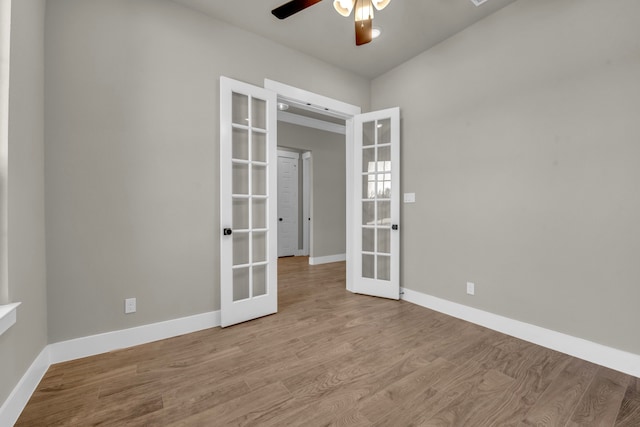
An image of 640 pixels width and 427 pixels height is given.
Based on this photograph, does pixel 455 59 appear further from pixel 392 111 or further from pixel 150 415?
pixel 150 415

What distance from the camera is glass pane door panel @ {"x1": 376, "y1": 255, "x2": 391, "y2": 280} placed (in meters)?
3.46

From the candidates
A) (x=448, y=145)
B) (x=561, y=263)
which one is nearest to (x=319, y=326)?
(x=561, y=263)

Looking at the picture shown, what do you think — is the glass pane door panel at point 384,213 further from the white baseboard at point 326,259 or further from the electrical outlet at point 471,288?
the white baseboard at point 326,259

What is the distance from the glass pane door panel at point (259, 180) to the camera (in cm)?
284

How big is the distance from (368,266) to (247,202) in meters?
1.82

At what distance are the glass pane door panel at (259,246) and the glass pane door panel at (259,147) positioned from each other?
80cm

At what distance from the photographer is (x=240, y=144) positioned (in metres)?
2.74

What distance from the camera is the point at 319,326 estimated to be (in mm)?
2598

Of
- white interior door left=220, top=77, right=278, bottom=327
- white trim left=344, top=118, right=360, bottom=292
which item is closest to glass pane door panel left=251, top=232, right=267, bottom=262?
white interior door left=220, top=77, right=278, bottom=327

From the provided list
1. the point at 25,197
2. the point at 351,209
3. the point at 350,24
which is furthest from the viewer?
the point at 351,209

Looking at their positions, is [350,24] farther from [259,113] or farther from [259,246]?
[259,246]

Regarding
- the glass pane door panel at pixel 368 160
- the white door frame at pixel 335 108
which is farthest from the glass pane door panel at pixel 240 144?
the glass pane door panel at pixel 368 160

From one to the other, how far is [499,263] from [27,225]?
359cm

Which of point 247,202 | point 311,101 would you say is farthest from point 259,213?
point 311,101
